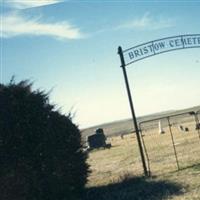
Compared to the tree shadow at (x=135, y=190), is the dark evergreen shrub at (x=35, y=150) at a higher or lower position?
higher

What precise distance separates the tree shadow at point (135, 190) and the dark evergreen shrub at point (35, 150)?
2.86ft

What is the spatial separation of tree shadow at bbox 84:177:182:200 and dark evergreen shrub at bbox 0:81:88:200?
2.86 feet

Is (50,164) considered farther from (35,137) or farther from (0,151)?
(0,151)

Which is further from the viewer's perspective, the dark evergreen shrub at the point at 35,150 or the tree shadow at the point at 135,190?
the tree shadow at the point at 135,190

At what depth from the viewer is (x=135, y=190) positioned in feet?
45.3

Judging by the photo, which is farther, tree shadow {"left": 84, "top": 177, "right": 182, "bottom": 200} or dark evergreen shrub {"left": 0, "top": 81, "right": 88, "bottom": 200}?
tree shadow {"left": 84, "top": 177, "right": 182, "bottom": 200}

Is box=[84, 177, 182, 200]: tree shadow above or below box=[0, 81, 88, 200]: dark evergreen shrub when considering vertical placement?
below

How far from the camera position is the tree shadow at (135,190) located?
1268 cm

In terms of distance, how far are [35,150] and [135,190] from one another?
3.36 metres

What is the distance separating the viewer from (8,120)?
489 inches

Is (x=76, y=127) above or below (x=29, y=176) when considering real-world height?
above

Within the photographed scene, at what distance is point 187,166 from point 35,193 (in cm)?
697

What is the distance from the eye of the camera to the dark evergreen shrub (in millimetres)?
11914

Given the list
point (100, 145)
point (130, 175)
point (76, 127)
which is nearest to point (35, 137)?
point (76, 127)
